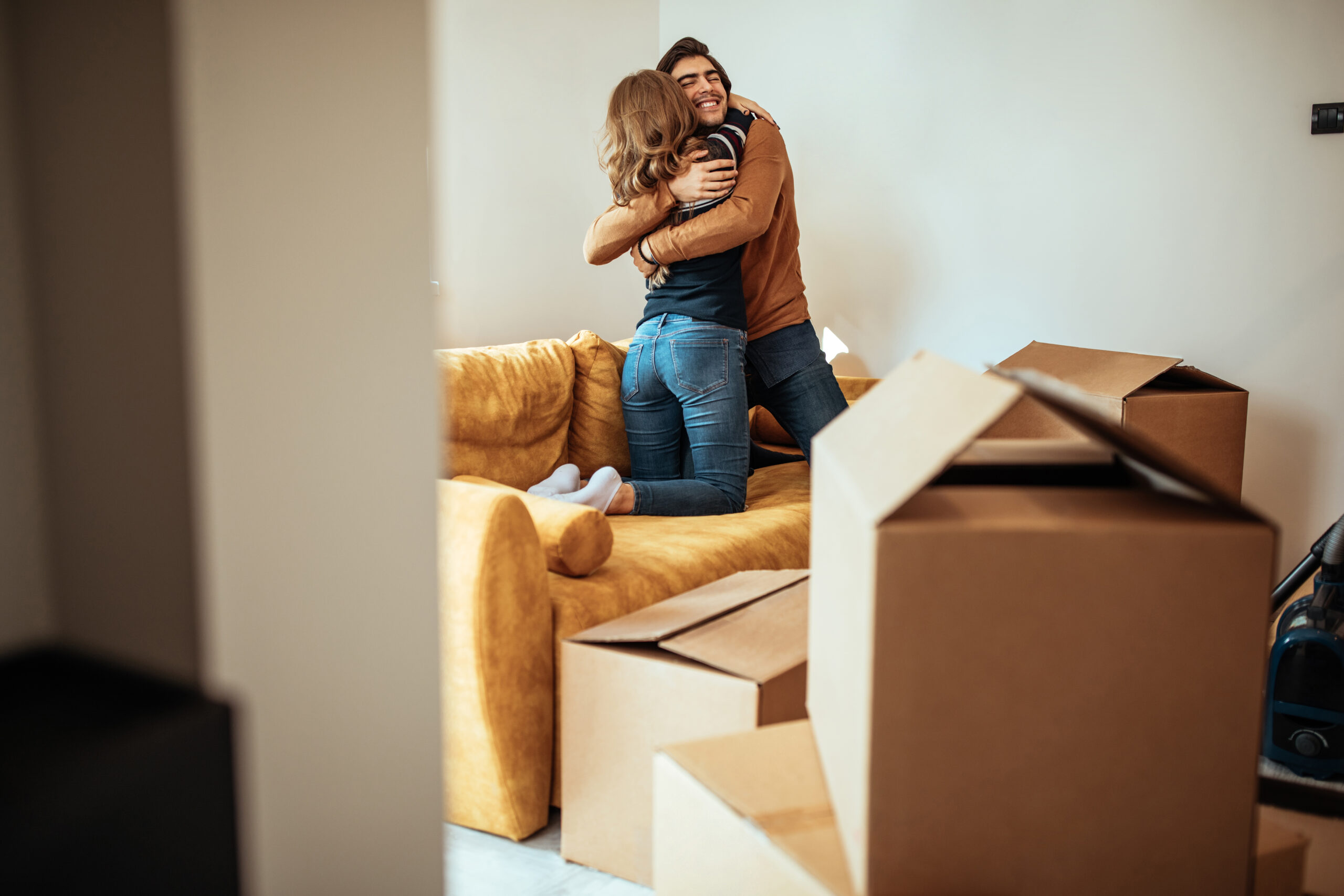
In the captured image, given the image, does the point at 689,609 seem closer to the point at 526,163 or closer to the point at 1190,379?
the point at 1190,379

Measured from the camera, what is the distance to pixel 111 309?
0.42m

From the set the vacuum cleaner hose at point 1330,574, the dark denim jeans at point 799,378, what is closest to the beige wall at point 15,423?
the vacuum cleaner hose at point 1330,574

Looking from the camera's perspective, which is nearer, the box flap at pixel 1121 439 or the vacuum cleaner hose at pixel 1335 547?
the box flap at pixel 1121 439

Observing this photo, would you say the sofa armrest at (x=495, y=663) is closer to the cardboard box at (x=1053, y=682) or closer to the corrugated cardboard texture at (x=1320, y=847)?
the cardboard box at (x=1053, y=682)

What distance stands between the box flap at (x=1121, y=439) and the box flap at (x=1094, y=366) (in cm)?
156

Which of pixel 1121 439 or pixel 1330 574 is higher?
pixel 1121 439

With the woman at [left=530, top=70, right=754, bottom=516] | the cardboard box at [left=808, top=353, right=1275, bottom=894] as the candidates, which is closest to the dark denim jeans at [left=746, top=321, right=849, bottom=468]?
the woman at [left=530, top=70, right=754, bottom=516]

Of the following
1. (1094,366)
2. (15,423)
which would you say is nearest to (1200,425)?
(1094,366)

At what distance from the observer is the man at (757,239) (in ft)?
6.61

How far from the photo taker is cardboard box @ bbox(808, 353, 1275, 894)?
543 millimetres

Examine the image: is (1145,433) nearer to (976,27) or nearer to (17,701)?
(976,27)

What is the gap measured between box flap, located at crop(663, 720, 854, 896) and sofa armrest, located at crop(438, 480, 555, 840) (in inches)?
18.7

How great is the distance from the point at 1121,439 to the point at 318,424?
1.60ft

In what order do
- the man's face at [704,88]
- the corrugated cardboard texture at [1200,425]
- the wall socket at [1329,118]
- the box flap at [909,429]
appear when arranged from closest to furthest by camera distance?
1. the box flap at [909,429]
2. the corrugated cardboard texture at [1200,425]
3. the man's face at [704,88]
4. the wall socket at [1329,118]
